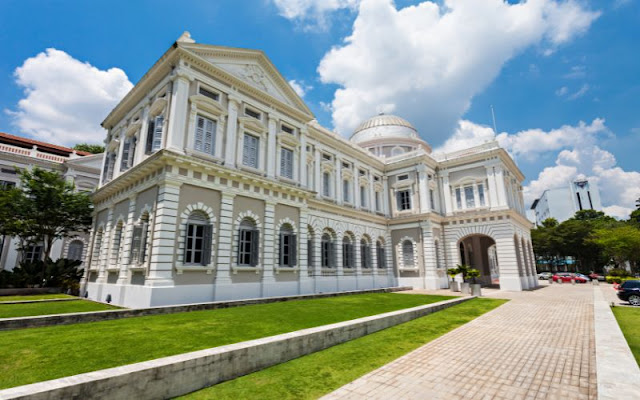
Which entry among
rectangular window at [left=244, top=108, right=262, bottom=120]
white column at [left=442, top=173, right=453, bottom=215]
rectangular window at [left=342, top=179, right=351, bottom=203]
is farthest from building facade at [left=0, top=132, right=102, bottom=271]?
white column at [left=442, top=173, right=453, bottom=215]

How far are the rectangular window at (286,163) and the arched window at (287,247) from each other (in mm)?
3068

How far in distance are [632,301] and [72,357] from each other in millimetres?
21502

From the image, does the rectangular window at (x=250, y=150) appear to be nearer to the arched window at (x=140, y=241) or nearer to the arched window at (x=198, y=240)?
the arched window at (x=198, y=240)

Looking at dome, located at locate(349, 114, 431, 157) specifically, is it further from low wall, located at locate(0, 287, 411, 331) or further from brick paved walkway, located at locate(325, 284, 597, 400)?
brick paved walkway, located at locate(325, 284, 597, 400)

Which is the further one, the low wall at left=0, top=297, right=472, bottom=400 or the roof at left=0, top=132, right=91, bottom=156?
the roof at left=0, top=132, right=91, bottom=156

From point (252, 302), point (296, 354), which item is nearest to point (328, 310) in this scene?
point (252, 302)

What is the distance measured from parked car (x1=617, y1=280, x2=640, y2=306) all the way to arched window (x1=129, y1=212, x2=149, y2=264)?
72.1ft

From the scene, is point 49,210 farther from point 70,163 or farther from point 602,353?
point 602,353

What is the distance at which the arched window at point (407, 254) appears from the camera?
27.0m

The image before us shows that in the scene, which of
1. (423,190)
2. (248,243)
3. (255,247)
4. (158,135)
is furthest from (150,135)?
(423,190)

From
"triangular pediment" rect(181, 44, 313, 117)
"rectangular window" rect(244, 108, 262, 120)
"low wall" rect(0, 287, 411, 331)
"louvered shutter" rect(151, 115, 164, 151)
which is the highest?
"triangular pediment" rect(181, 44, 313, 117)

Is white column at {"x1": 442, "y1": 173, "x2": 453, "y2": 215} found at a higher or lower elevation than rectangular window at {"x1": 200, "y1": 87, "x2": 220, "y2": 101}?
lower

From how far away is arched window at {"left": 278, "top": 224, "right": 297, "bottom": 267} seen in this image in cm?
1706

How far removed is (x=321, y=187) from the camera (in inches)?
919
